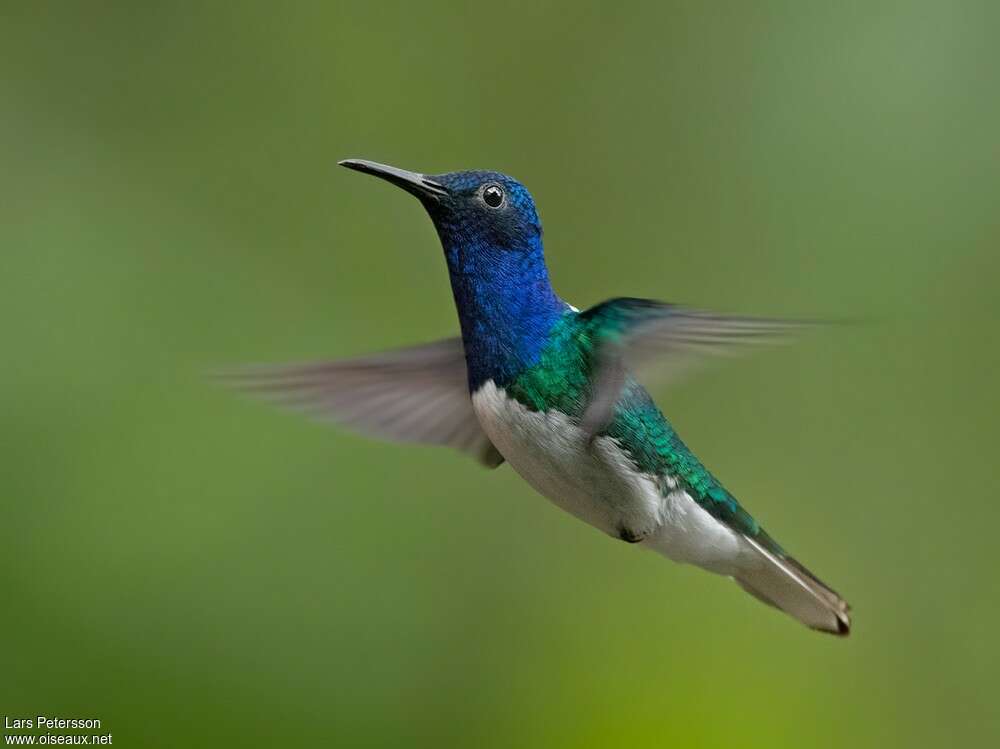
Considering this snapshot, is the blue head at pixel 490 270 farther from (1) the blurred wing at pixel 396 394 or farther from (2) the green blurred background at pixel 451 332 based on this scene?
(2) the green blurred background at pixel 451 332

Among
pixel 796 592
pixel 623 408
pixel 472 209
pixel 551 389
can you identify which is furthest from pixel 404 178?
pixel 796 592

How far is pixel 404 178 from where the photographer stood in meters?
2.13

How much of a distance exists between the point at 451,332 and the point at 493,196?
186cm

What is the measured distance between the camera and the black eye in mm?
2244

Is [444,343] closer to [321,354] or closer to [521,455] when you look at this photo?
[521,455]

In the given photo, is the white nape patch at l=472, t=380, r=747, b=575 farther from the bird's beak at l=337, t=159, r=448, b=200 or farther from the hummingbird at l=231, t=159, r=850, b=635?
the bird's beak at l=337, t=159, r=448, b=200

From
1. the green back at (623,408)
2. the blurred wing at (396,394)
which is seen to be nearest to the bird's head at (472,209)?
the green back at (623,408)

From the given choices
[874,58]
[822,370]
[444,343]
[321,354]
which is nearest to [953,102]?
[874,58]

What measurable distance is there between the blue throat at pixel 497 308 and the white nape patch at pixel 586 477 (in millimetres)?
46

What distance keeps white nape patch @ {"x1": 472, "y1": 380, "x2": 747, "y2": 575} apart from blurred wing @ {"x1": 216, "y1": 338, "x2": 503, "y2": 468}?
0.38 meters

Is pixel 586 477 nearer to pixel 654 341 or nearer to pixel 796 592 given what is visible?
pixel 654 341

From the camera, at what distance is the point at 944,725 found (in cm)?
356

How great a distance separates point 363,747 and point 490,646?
1.35 ft

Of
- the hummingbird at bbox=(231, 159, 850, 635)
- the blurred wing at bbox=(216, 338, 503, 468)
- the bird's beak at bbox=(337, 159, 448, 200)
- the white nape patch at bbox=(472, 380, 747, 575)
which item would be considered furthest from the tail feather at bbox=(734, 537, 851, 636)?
the bird's beak at bbox=(337, 159, 448, 200)
